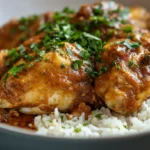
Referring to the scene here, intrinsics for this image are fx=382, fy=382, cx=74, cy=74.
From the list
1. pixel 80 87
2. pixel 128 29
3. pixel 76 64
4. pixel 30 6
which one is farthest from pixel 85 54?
pixel 30 6

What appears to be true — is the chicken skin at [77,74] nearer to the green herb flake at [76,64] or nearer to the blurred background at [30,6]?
the green herb flake at [76,64]

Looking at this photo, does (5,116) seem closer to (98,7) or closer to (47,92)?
(47,92)

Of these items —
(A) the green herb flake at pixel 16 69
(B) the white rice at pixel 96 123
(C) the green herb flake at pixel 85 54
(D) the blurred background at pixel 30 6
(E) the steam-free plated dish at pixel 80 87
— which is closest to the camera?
(B) the white rice at pixel 96 123

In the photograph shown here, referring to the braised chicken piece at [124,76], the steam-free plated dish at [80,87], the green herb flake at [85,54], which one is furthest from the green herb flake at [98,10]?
the green herb flake at [85,54]

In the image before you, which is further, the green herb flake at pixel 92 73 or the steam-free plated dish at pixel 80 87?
the green herb flake at pixel 92 73

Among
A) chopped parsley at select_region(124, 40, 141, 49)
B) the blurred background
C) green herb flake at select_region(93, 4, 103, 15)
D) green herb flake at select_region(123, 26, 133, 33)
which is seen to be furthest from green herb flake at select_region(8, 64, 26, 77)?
the blurred background

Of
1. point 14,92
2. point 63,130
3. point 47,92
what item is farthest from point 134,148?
point 14,92
